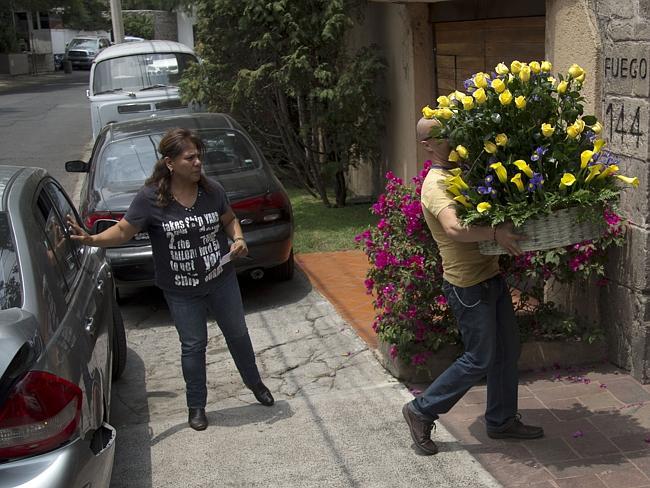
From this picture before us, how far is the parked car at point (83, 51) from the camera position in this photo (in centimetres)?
5203

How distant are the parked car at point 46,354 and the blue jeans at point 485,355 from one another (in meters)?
1.57

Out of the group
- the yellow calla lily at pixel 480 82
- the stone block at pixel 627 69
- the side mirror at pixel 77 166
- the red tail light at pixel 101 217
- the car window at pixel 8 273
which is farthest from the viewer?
the side mirror at pixel 77 166

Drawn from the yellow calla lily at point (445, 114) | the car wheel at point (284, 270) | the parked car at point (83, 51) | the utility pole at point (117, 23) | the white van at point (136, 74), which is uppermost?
the parked car at point (83, 51)

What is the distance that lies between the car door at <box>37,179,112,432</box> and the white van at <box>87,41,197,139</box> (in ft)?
27.0

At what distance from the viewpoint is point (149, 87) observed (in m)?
13.6

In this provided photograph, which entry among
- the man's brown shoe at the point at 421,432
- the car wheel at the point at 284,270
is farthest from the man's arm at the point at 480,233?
the car wheel at the point at 284,270

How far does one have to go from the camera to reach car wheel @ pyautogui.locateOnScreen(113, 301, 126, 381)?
17.9 ft

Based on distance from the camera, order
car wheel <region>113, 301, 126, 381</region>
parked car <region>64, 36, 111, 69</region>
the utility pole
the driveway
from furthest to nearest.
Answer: parked car <region>64, 36, 111, 69</region>
the utility pole
car wheel <region>113, 301, 126, 381</region>
the driveway

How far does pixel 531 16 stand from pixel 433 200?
3.27m

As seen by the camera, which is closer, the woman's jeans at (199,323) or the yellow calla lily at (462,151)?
the yellow calla lily at (462,151)

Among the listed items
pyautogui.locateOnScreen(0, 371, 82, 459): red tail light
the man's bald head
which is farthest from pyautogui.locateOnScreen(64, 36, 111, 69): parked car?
pyautogui.locateOnScreen(0, 371, 82, 459): red tail light

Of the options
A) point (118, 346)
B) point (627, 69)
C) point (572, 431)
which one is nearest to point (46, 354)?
point (118, 346)

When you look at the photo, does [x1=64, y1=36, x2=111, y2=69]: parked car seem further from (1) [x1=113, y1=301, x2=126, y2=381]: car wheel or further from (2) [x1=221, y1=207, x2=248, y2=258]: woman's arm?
(2) [x1=221, y1=207, x2=248, y2=258]: woman's arm

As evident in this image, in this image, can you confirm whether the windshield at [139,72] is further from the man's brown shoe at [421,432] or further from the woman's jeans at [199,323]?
the man's brown shoe at [421,432]
